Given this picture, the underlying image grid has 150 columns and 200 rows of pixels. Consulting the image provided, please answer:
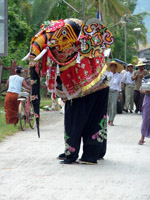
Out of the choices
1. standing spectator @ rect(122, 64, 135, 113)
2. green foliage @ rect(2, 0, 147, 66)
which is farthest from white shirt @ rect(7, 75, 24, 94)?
green foliage @ rect(2, 0, 147, 66)

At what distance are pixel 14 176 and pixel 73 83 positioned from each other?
68.0 inches

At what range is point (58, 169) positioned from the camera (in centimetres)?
793

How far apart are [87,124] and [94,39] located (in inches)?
49.6

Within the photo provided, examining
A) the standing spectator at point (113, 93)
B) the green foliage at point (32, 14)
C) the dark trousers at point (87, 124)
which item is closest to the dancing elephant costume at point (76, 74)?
the dark trousers at point (87, 124)

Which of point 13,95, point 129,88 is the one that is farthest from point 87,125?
point 129,88

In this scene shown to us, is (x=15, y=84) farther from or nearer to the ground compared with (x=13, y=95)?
farther from the ground

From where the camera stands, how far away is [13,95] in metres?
14.0

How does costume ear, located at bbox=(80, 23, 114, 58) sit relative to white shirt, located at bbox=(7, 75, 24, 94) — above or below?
above

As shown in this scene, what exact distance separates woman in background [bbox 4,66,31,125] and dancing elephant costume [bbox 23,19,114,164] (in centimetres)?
553

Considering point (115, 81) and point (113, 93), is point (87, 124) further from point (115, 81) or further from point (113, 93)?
point (113, 93)

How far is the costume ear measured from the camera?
821 centimetres

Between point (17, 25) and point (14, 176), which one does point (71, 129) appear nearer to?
point (14, 176)

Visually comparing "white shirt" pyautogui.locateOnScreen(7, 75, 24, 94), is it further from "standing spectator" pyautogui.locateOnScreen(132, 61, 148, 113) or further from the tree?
the tree

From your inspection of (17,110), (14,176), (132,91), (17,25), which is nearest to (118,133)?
(17,110)
